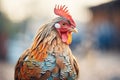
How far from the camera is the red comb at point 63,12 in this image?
3030 millimetres

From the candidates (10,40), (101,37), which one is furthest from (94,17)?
(10,40)

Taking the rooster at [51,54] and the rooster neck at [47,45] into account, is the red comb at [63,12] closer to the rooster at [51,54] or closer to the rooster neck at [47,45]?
the rooster at [51,54]

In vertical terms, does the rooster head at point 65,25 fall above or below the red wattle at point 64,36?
above

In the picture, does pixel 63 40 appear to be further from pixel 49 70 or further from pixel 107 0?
pixel 107 0

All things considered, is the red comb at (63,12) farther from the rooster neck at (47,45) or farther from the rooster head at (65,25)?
the rooster neck at (47,45)

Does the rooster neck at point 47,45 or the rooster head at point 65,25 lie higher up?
the rooster head at point 65,25

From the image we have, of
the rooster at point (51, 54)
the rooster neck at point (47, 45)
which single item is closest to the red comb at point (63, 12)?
the rooster at point (51, 54)

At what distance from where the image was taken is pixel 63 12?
120 inches

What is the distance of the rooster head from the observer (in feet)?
9.85

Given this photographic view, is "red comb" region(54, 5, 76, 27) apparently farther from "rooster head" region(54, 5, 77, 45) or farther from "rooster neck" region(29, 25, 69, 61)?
"rooster neck" region(29, 25, 69, 61)

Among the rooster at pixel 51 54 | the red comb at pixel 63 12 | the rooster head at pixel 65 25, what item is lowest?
the rooster at pixel 51 54

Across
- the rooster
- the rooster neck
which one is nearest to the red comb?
the rooster

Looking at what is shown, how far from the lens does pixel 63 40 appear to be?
302 centimetres

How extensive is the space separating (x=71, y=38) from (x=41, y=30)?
205 millimetres
